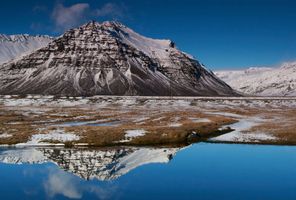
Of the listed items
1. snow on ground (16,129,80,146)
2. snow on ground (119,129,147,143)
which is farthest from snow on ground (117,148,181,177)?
snow on ground (16,129,80,146)

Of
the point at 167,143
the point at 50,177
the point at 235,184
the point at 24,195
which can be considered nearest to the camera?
the point at 24,195

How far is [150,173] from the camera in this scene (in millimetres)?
38531

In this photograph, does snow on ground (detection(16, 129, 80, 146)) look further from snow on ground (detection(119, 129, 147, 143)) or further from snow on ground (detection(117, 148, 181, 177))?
snow on ground (detection(117, 148, 181, 177))

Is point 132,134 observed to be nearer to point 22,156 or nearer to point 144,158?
point 144,158

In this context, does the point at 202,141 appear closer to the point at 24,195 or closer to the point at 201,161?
the point at 201,161

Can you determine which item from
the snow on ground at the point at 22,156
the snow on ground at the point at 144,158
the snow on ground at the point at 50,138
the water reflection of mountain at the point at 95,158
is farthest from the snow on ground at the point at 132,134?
the snow on ground at the point at 22,156

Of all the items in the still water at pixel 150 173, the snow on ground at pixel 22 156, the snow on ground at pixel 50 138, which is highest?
the snow on ground at pixel 50 138

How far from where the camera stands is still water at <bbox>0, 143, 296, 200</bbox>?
104 ft

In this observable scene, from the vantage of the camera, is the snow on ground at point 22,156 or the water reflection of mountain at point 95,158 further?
the snow on ground at point 22,156

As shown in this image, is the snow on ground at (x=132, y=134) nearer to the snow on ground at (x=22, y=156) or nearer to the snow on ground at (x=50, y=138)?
the snow on ground at (x=50, y=138)

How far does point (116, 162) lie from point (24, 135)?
2088cm

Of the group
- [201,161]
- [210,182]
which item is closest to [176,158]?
[201,161]

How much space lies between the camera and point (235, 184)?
34156 mm

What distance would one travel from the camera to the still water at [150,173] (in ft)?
104
